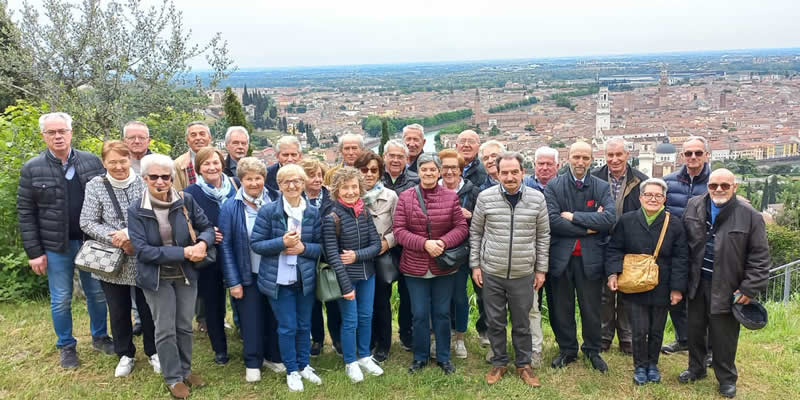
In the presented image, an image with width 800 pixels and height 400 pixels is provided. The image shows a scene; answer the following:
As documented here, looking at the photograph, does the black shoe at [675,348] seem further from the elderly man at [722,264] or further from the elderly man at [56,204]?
the elderly man at [56,204]

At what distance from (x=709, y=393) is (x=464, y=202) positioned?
211cm

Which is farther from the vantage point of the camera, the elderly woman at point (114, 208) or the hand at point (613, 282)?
the hand at point (613, 282)

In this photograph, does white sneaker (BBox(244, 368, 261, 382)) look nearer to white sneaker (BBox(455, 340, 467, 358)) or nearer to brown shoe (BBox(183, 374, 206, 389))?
brown shoe (BBox(183, 374, 206, 389))

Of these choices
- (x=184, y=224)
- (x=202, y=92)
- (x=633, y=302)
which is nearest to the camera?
(x=184, y=224)

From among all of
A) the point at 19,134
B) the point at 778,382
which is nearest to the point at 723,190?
the point at 778,382

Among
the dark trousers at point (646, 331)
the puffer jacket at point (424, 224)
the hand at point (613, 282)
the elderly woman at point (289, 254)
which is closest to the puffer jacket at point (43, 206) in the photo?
the elderly woman at point (289, 254)

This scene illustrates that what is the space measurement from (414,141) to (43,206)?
2743 mm

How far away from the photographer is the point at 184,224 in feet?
11.0

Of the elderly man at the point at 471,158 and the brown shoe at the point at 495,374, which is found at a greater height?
the elderly man at the point at 471,158

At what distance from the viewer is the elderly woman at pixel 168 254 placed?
10.5 feet

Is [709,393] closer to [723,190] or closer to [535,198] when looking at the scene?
[723,190]

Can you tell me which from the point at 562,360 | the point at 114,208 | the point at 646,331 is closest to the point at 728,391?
the point at 646,331

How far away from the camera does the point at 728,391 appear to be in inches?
147

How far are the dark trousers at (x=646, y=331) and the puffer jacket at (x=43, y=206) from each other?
3927 mm
